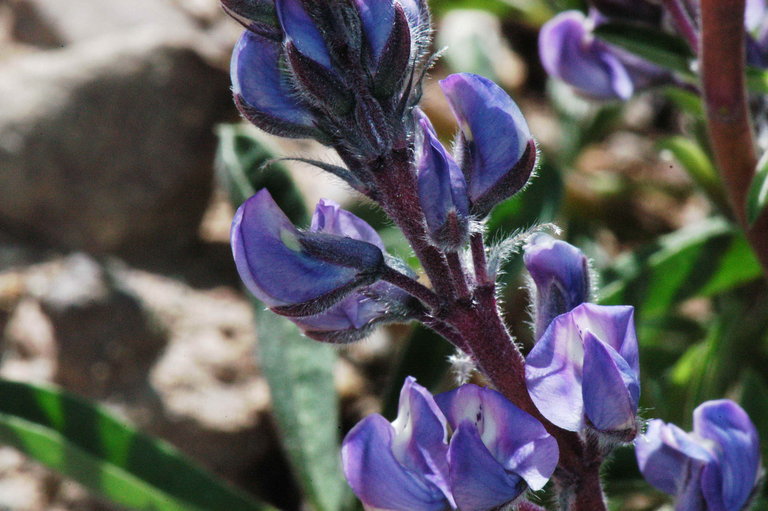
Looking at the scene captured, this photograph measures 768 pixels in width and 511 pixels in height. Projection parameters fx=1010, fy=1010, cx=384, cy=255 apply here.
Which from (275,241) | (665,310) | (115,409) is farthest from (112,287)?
(275,241)

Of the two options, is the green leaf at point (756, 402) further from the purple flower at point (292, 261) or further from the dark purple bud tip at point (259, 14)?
the dark purple bud tip at point (259, 14)

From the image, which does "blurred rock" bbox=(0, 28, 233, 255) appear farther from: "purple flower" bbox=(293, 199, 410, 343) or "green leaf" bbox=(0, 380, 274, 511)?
"purple flower" bbox=(293, 199, 410, 343)

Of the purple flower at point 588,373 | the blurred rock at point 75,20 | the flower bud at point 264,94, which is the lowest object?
the blurred rock at point 75,20

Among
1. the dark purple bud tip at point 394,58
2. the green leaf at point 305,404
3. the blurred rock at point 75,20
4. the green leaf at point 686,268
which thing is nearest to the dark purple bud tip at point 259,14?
the dark purple bud tip at point 394,58

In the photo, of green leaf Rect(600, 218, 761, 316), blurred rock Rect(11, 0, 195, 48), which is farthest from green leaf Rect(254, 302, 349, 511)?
blurred rock Rect(11, 0, 195, 48)

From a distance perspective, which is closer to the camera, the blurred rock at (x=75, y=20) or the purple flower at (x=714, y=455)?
the purple flower at (x=714, y=455)
